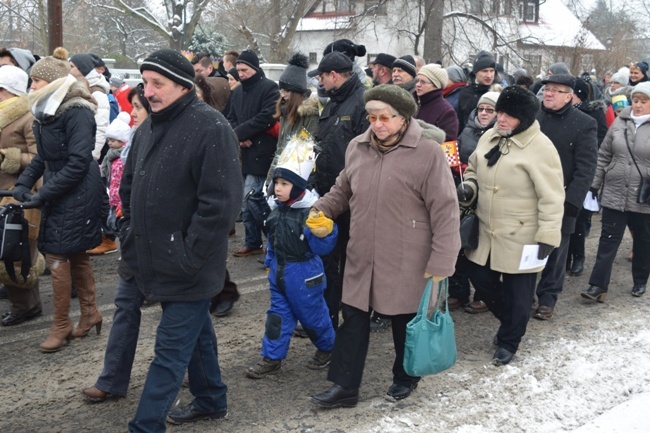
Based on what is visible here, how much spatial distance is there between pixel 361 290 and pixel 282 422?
90 centimetres

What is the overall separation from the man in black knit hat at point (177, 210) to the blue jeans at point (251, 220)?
4.05 m

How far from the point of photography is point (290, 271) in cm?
466

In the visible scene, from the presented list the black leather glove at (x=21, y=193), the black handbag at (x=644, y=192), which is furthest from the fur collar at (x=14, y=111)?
the black handbag at (x=644, y=192)


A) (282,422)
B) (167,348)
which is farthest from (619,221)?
(167,348)

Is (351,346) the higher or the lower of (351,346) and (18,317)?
the higher

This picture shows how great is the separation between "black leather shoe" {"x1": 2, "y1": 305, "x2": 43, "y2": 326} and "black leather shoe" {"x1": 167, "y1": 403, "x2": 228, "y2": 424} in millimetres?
2332

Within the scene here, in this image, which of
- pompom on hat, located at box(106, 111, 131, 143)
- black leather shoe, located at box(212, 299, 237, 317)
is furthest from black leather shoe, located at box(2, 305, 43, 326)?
pompom on hat, located at box(106, 111, 131, 143)

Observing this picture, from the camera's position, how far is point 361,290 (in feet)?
14.0

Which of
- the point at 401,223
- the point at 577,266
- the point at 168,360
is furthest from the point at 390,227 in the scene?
the point at 577,266

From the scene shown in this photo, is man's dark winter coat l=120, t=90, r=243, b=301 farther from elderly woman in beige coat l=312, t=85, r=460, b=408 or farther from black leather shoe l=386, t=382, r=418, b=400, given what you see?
black leather shoe l=386, t=382, r=418, b=400

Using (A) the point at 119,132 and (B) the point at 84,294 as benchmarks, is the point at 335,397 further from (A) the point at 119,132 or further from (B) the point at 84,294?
(A) the point at 119,132

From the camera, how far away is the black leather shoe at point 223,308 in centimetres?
598

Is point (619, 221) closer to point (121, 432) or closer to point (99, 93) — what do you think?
point (121, 432)

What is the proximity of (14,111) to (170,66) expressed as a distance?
2759 mm
